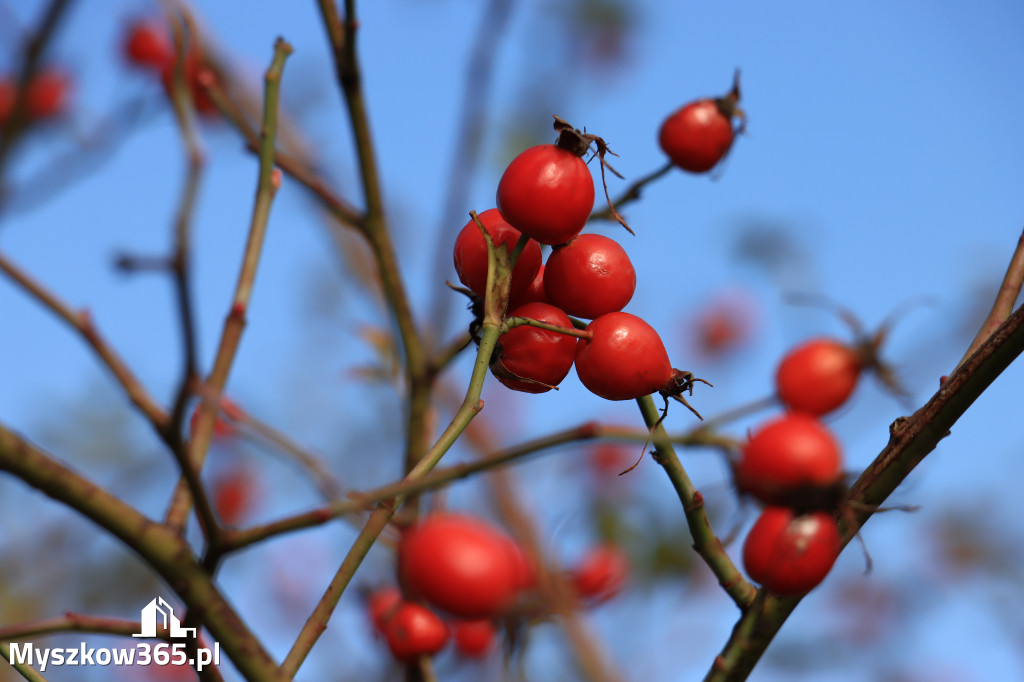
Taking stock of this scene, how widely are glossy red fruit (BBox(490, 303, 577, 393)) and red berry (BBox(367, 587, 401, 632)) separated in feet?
1.55

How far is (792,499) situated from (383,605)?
83 cm

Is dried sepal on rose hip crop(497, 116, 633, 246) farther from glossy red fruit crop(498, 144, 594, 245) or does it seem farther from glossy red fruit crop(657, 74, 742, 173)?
glossy red fruit crop(657, 74, 742, 173)

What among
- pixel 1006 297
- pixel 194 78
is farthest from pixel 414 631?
pixel 194 78

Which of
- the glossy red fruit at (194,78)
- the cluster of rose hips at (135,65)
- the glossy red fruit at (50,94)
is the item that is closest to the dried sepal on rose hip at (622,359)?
the glossy red fruit at (194,78)

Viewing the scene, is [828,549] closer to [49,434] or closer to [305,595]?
[305,595]

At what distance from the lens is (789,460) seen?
0.78m

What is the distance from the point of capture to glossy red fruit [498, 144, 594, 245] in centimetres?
95

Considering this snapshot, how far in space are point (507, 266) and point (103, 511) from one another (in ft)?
1.55

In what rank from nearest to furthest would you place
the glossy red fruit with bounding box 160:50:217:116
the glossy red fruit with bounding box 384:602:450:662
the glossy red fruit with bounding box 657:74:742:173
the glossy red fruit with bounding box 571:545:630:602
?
1. the glossy red fruit with bounding box 384:602:450:662
2. the glossy red fruit with bounding box 657:74:742:173
3. the glossy red fruit with bounding box 571:545:630:602
4. the glossy red fruit with bounding box 160:50:217:116

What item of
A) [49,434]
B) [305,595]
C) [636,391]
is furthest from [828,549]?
[49,434]

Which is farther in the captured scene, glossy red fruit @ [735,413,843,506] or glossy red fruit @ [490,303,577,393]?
glossy red fruit @ [490,303,577,393]

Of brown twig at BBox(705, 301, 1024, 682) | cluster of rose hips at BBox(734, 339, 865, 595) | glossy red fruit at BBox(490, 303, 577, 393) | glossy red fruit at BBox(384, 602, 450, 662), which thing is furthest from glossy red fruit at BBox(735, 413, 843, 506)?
glossy red fruit at BBox(384, 602, 450, 662)

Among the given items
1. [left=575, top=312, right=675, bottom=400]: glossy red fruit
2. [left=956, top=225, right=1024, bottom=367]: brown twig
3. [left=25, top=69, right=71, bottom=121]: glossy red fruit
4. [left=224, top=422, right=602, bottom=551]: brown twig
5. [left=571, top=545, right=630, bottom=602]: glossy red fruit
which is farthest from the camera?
[left=25, top=69, right=71, bottom=121]: glossy red fruit

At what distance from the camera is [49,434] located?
4.60 m
